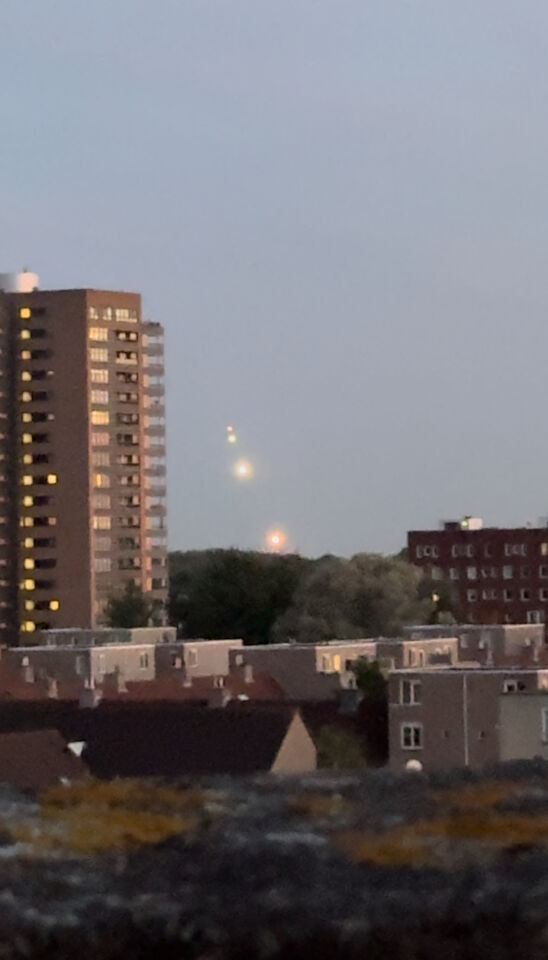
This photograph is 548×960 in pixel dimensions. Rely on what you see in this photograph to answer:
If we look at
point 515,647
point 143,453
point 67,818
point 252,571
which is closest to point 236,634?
Result: point 252,571

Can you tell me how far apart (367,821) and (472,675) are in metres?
35.1

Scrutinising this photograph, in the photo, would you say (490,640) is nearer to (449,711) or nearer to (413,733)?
(413,733)

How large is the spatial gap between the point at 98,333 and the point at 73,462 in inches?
331

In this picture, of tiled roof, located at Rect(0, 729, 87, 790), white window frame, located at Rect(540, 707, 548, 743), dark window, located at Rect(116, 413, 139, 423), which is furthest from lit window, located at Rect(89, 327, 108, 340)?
tiled roof, located at Rect(0, 729, 87, 790)

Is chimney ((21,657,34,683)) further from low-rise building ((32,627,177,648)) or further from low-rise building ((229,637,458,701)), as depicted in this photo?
low-rise building ((32,627,177,648))

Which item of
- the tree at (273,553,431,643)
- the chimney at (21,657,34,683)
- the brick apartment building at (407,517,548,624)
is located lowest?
the chimney at (21,657,34,683)

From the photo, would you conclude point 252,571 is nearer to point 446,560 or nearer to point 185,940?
point 446,560

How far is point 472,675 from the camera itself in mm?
39500

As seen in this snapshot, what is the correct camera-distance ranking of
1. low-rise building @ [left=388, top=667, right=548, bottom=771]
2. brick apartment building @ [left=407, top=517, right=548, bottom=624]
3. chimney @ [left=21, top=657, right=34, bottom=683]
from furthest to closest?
brick apartment building @ [left=407, top=517, right=548, bottom=624], chimney @ [left=21, top=657, right=34, bottom=683], low-rise building @ [left=388, top=667, right=548, bottom=771]

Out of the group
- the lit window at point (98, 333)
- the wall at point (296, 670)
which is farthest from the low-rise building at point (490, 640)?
the lit window at point (98, 333)

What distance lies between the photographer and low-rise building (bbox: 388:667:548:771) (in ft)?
127

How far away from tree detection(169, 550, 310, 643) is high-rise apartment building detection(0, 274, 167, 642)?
26.7m

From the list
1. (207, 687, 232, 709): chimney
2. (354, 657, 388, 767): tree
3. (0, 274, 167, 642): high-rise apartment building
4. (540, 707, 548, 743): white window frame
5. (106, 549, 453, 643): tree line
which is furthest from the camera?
(0, 274, 167, 642): high-rise apartment building

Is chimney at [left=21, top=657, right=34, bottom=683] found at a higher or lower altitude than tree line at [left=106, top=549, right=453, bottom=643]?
lower
